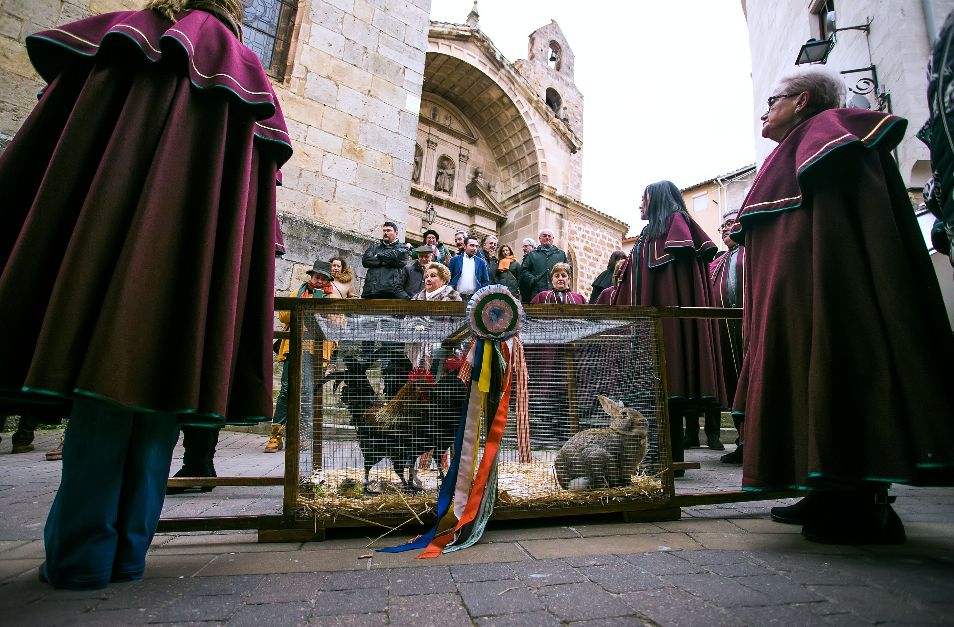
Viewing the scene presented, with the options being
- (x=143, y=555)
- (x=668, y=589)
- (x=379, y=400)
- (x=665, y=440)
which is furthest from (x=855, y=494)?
(x=143, y=555)

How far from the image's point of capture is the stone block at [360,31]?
7.49 m

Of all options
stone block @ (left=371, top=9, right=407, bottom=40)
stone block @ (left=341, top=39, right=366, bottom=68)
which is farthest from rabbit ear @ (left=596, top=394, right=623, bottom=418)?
stone block @ (left=371, top=9, right=407, bottom=40)

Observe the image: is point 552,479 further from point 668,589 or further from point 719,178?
point 719,178

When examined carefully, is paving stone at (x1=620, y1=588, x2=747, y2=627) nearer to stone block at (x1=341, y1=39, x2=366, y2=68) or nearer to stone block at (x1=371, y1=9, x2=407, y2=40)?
stone block at (x1=341, y1=39, x2=366, y2=68)

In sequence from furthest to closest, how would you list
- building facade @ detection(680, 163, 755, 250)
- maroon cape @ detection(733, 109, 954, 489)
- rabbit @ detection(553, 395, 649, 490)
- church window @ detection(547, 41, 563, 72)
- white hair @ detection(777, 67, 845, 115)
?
building facade @ detection(680, 163, 755, 250) < church window @ detection(547, 41, 563, 72) < rabbit @ detection(553, 395, 649, 490) < white hair @ detection(777, 67, 845, 115) < maroon cape @ detection(733, 109, 954, 489)

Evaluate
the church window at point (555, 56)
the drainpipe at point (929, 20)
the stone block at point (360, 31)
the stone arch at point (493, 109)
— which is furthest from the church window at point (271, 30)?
the church window at point (555, 56)

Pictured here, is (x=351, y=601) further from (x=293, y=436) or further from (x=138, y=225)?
(x=138, y=225)

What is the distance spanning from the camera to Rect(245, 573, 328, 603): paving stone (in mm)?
1461

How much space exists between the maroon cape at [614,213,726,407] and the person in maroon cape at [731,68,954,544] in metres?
1.49

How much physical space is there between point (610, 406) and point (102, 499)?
2.12 meters

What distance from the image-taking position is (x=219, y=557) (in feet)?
6.31

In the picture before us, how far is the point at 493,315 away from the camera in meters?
2.33

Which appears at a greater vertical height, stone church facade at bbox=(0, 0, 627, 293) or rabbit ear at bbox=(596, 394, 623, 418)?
stone church facade at bbox=(0, 0, 627, 293)

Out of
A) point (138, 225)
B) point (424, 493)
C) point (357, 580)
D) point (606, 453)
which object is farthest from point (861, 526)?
point (138, 225)
